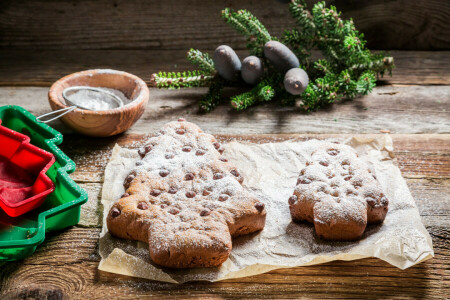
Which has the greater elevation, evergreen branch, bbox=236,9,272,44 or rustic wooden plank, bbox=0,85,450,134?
evergreen branch, bbox=236,9,272,44

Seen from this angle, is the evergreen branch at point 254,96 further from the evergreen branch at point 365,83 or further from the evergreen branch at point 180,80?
the evergreen branch at point 365,83

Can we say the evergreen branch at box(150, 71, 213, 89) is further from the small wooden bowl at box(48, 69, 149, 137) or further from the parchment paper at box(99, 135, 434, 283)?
the parchment paper at box(99, 135, 434, 283)

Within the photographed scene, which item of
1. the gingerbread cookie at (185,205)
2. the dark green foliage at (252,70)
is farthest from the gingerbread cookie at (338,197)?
Answer: the dark green foliage at (252,70)

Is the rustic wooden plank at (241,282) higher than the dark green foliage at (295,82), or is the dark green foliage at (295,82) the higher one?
the dark green foliage at (295,82)

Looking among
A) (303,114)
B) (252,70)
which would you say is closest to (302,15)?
(252,70)

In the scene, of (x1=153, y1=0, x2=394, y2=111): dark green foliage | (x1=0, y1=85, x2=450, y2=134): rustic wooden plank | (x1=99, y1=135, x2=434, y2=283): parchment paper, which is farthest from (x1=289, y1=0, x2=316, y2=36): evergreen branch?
(x1=99, y1=135, x2=434, y2=283): parchment paper
